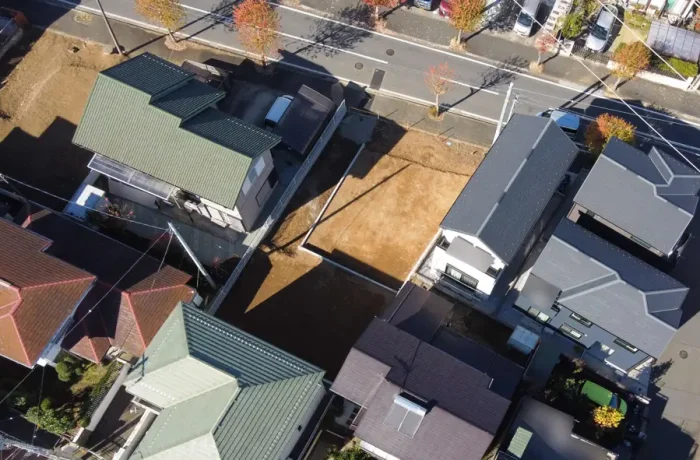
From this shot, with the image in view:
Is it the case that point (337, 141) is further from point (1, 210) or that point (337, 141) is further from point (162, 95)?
point (1, 210)

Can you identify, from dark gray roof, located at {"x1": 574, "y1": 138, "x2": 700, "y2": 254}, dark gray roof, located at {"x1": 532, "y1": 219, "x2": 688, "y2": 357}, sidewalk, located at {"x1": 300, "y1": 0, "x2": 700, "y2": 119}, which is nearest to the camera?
dark gray roof, located at {"x1": 532, "y1": 219, "x2": 688, "y2": 357}

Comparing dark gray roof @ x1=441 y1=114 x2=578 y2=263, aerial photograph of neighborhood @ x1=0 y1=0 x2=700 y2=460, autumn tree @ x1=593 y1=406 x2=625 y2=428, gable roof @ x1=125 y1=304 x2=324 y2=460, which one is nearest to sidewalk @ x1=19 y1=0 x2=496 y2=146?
aerial photograph of neighborhood @ x1=0 y1=0 x2=700 y2=460

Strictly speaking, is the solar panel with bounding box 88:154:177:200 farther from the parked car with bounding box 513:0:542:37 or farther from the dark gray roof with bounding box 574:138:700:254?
the parked car with bounding box 513:0:542:37

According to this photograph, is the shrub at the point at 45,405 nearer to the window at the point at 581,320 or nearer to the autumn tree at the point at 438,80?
the window at the point at 581,320

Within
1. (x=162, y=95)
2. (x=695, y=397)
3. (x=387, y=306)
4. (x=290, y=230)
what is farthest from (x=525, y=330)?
(x=162, y=95)

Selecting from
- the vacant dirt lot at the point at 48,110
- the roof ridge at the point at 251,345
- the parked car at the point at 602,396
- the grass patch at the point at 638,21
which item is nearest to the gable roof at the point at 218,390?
the roof ridge at the point at 251,345

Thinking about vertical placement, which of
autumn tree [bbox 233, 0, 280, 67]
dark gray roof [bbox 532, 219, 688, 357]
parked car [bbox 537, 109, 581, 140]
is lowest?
dark gray roof [bbox 532, 219, 688, 357]
